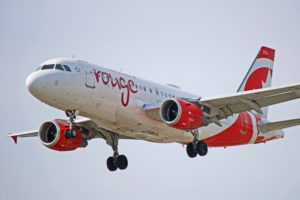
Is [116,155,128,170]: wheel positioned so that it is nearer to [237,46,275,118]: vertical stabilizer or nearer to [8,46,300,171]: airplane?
[8,46,300,171]: airplane

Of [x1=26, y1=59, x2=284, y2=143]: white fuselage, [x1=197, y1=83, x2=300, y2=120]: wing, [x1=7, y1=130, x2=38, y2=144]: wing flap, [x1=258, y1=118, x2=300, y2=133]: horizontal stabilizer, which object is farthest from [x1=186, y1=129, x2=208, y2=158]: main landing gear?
[x1=7, y1=130, x2=38, y2=144]: wing flap

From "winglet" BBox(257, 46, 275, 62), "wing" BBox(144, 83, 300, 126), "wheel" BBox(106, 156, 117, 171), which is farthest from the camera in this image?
"winglet" BBox(257, 46, 275, 62)

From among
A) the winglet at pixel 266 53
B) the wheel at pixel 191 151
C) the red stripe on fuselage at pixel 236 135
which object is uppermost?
the winglet at pixel 266 53

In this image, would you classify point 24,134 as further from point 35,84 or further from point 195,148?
point 195,148

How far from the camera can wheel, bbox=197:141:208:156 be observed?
39.7 metres

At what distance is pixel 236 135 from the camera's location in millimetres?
43156

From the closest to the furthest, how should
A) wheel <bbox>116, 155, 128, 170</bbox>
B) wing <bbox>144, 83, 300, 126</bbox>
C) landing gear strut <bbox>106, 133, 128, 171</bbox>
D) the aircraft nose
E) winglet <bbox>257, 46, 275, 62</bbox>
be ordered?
the aircraft nose, wing <bbox>144, 83, 300, 126</bbox>, landing gear strut <bbox>106, 133, 128, 171</bbox>, wheel <bbox>116, 155, 128, 170</bbox>, winglet <bbox>257, 46, 275, 62</bbox>

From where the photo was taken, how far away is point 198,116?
37156mm

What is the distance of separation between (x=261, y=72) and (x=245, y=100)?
12.5 m

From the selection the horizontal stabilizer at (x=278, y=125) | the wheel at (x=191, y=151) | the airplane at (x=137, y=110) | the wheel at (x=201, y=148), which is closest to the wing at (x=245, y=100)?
the airplane at (x=137, y=110)

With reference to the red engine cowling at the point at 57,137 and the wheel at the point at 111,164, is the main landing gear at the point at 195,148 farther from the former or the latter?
the red engine cowling at the point at 57,137

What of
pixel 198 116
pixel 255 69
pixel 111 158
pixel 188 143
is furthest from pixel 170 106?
pixel 255 69

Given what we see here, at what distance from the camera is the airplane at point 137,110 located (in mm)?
35000

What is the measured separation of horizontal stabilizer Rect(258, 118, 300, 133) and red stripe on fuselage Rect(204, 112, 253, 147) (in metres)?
0.94
